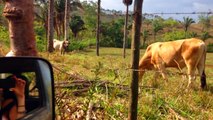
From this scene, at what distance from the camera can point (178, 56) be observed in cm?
1212

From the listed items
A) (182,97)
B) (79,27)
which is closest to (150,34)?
(79,27)

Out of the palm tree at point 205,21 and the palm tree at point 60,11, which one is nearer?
the palm tree at point 60,11

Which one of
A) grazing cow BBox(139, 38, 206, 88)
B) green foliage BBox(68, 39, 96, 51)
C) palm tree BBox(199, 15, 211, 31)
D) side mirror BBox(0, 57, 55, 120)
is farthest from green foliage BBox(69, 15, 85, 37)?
side mirror BBox(0, 57, 55, 120)

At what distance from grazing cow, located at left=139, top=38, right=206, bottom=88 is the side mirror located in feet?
30.4

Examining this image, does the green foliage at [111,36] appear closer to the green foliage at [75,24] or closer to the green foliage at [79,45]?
the green foliage at [79,45]

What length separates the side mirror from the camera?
6.75ft

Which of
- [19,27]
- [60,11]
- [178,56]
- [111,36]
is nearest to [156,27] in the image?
[111,36]

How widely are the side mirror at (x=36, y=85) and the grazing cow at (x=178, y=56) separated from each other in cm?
927

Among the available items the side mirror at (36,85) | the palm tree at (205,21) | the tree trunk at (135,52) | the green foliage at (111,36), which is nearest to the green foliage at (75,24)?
the green foliage at (111,36)

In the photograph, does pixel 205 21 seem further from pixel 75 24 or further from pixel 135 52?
pixel 135 52

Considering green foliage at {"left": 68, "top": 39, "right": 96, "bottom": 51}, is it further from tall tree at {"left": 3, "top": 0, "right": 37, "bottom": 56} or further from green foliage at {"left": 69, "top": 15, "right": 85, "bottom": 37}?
tall tree at {"left": 3, "top": 0, "right": 37, "bottom": 56}

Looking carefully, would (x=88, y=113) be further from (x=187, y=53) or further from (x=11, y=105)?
(x=187, y=53)

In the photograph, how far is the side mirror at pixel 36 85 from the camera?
2.06m

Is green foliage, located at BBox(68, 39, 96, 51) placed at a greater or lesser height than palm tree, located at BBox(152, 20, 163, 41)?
lesser
